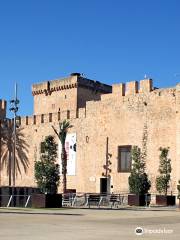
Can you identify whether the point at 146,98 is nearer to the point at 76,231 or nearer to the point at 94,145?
the point at 94,145

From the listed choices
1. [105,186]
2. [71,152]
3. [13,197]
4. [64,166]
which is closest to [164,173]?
[105,186]

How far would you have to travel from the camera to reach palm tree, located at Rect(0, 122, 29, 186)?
47.7m

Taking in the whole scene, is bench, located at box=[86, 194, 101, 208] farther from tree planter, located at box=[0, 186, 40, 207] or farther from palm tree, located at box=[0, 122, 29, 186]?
palm tree, located at box=[0, 122, 29, 186]

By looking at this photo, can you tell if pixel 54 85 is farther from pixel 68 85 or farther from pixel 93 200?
pixel 93 200

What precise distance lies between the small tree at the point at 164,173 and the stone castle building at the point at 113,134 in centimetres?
106

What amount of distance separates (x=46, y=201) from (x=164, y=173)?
11593 mm

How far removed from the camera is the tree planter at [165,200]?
103 ft

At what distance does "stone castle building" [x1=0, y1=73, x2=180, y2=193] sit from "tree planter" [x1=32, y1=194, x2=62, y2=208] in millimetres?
11939

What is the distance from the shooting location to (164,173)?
34500mm

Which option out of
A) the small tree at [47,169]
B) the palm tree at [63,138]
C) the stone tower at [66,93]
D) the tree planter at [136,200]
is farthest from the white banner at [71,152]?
the tree planter at [136,200]

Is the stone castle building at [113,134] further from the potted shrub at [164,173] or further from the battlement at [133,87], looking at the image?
the potted shrub at [164,173]

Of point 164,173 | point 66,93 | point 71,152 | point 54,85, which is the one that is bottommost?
point 164,173

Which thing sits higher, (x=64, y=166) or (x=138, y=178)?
(x=64, y=166)

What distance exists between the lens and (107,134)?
134ft
